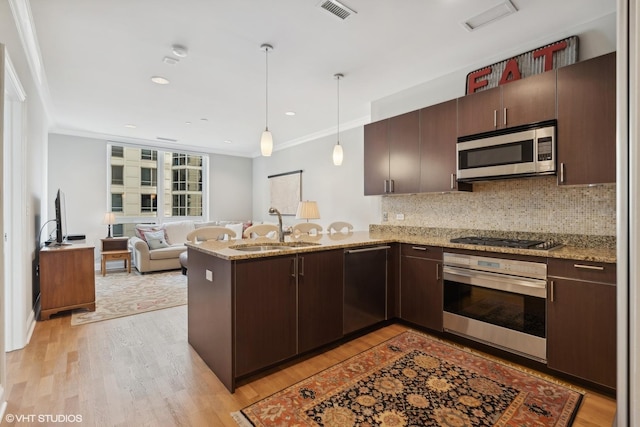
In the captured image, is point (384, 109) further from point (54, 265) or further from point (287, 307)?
point (54, 265)

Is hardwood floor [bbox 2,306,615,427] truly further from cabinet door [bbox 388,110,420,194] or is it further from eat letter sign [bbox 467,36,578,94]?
eat letter sign [bbox 467,36,578,94]

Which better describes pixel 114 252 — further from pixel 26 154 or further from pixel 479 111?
pixel 479 111

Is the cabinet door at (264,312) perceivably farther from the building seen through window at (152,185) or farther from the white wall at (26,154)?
the building seen through window at (152,185)

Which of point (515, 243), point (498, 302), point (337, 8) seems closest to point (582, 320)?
point (498, 302)

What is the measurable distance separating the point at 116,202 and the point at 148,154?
1241 millimetres

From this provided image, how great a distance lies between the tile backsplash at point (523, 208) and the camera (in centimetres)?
245

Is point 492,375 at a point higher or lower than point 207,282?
lower

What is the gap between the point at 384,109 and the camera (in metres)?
4.13

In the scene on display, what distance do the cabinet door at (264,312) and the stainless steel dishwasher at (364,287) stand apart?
60 cm

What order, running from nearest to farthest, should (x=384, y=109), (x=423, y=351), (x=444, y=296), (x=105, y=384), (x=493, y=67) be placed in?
(x=105, y=384) → (x=423, y=351) → (x=444, y=296) → (x=493, y=67) → (x=384, y=109)

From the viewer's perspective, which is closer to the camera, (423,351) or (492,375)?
(492,375)

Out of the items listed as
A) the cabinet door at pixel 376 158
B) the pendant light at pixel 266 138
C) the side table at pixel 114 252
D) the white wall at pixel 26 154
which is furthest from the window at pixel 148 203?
the cabinet door at pixel 376 158

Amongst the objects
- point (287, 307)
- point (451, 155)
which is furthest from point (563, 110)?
point (287, 307)

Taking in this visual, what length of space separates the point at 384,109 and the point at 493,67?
1.40m
